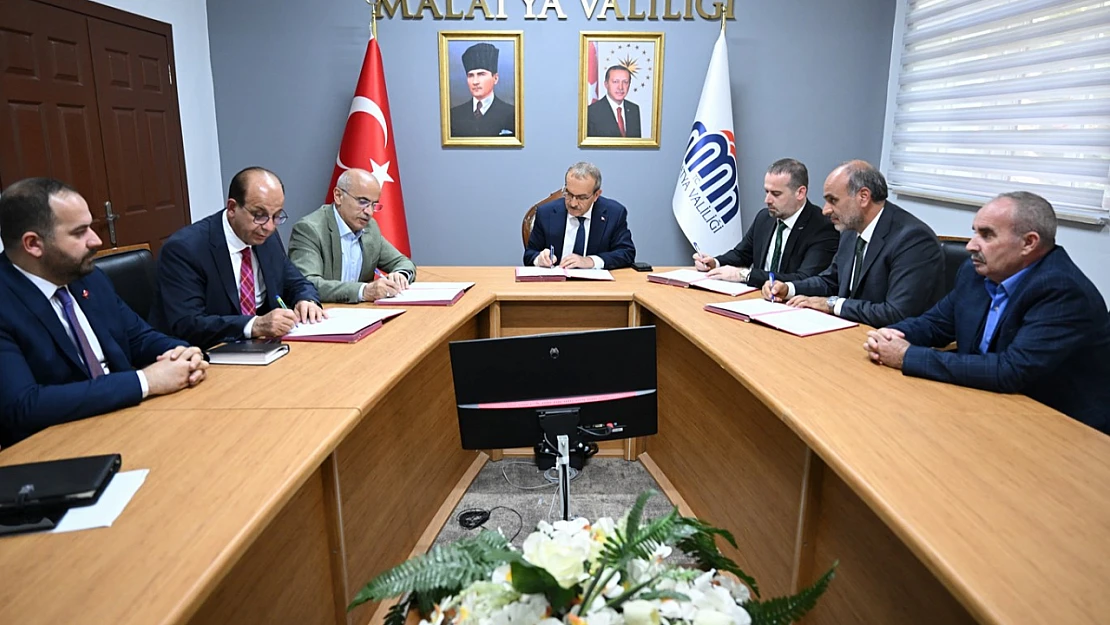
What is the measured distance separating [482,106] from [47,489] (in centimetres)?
358

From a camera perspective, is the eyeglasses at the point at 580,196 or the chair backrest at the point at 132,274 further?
the eyeglasses at the point at 580,196

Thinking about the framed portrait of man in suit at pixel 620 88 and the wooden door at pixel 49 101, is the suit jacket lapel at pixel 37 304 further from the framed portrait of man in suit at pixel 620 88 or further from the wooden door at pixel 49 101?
the framed portrait of man in suit at pixel 620 88

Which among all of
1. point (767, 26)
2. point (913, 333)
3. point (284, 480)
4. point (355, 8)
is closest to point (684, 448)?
point (913, 333)

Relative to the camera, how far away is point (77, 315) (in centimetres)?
163

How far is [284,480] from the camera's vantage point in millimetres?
1175

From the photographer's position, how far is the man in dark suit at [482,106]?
164 inches

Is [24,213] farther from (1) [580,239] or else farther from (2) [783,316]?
(1) [580,239]

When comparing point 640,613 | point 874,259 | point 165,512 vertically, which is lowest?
point 165,512

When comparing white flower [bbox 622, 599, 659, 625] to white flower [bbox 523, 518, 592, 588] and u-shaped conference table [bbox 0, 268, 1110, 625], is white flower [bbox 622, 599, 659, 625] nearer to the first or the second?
white flower [bbox 523, 518, 592, 588]

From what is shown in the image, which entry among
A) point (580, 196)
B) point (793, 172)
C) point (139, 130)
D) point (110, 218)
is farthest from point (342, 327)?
point (139, 130)

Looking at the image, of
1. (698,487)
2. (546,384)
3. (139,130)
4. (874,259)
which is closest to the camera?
(546,384)

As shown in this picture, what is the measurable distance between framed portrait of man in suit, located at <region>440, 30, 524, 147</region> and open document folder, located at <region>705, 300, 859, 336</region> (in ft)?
7.48

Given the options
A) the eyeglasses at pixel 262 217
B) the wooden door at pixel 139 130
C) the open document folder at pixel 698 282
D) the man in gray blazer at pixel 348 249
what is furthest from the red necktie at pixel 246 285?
the wooden door at pixel 139 130

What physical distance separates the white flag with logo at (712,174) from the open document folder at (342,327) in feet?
7.80
